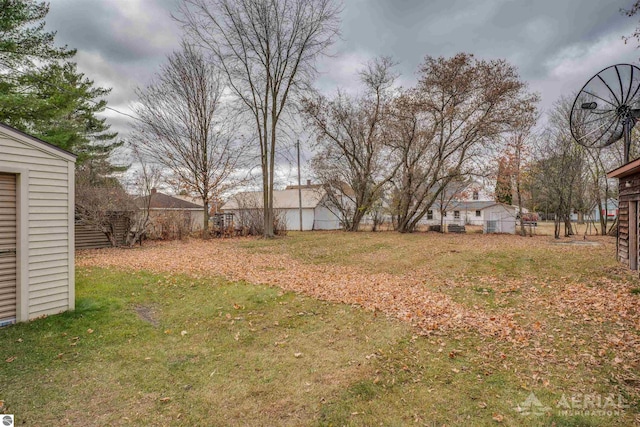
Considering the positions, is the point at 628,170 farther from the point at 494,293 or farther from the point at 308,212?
the point at 308,212

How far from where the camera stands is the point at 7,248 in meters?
4.46

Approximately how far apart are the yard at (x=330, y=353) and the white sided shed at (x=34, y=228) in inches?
15.7

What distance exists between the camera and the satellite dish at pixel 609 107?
8273 millimetres

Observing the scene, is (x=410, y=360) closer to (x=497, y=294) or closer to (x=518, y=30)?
(x=497, y=294)

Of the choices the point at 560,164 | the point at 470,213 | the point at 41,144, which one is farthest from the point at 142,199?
the point at 470,213

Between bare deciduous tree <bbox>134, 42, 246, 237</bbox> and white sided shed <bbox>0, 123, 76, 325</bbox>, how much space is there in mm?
12240

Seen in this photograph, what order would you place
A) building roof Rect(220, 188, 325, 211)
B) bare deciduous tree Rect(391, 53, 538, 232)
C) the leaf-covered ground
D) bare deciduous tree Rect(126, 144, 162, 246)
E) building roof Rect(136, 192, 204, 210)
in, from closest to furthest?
the leaf-covered ground, bare deciduous tree Rect(126, 144, 162, 246), bare deciduous tree Rect(391, 53, 538, 232), building roof Rect(136, 192, 204, 210), building roof Rect(220, 188, 325, 211)

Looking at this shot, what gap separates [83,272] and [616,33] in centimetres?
1328

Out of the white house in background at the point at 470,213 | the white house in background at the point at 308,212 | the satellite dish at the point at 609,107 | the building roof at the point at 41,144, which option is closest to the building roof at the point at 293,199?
the white house in background at the point at 308,212

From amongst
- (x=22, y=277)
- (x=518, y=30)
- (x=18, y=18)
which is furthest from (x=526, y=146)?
(x=18, y=18)

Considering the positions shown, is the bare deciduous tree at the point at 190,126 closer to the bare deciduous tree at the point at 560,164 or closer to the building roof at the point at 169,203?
the building roof at the point at 169,203

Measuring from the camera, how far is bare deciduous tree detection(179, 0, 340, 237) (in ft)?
52.9

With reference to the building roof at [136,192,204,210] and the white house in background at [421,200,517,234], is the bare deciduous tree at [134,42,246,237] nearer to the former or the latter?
the building roof at [136,192,204,210]

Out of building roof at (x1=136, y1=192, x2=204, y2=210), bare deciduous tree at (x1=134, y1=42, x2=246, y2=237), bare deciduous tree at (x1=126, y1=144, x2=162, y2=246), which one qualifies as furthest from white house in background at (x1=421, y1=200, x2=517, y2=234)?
bare deciduous tree at (x1=126, y1=144, x2=162, y2=246)
